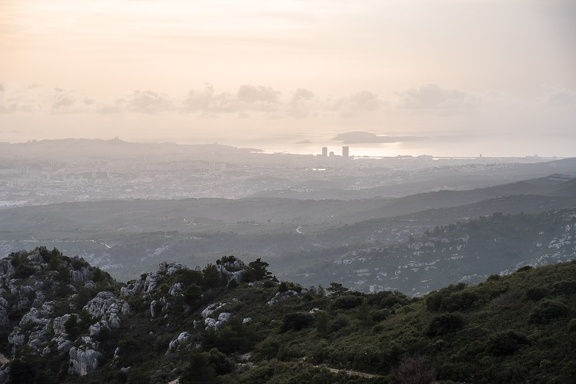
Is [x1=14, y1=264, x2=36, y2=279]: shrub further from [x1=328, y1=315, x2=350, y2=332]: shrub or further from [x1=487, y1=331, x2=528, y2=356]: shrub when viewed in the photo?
[x1=487, y1=331, x2=528, y2=356]: shrub

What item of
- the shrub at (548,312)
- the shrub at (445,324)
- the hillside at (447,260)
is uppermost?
the shrub at (548,312)

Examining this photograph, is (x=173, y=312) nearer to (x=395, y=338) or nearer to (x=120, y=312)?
(x=120, y=312)

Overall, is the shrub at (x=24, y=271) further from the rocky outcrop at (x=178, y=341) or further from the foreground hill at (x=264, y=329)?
the rocky outcrop at (x=178, y=341)

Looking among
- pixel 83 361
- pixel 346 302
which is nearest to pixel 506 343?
pixel 346 302

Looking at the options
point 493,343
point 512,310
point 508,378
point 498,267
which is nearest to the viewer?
point 508,378

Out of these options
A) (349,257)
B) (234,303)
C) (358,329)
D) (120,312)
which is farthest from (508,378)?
(349,257)

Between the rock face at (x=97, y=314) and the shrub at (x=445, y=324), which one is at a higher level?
the shrub at (x=445, y=324)

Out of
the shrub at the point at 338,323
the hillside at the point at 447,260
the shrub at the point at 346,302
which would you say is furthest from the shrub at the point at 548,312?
the hillside at the point at 447,260

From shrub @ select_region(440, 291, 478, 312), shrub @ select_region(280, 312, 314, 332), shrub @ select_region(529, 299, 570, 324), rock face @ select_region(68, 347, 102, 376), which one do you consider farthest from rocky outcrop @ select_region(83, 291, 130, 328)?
shrub @ select_region(529, 299, 570, 324)
